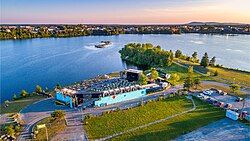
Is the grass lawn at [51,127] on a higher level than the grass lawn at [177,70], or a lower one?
lower

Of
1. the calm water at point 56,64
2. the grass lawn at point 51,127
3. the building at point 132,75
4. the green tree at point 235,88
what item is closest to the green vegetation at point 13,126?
the grass lawn at point 51,127

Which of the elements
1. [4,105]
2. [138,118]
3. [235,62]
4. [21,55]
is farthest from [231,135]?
[21,55]

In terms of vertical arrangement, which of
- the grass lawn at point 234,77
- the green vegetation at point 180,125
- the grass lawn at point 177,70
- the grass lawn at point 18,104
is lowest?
the green vegetation at point 180,125

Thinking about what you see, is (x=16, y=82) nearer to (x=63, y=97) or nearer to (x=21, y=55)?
(x=63, y=97)

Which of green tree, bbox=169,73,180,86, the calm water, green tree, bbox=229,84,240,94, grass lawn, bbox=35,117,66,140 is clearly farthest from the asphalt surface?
the calm water

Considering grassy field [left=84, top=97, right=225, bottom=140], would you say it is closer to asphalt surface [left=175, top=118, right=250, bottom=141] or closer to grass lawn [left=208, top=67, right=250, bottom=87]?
asphalt surface [left=175, top=118, right=250, bottom=141]

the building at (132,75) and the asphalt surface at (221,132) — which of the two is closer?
the asphalt surface at (221,132)

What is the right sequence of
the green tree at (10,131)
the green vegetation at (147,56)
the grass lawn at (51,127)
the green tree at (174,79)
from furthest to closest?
the green vegetation at (147,56)
the green tree at (174,79)
the grass lawn at (51,127)
the green tree at (10,131)

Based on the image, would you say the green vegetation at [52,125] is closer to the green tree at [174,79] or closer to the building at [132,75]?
the building at [132,75]
